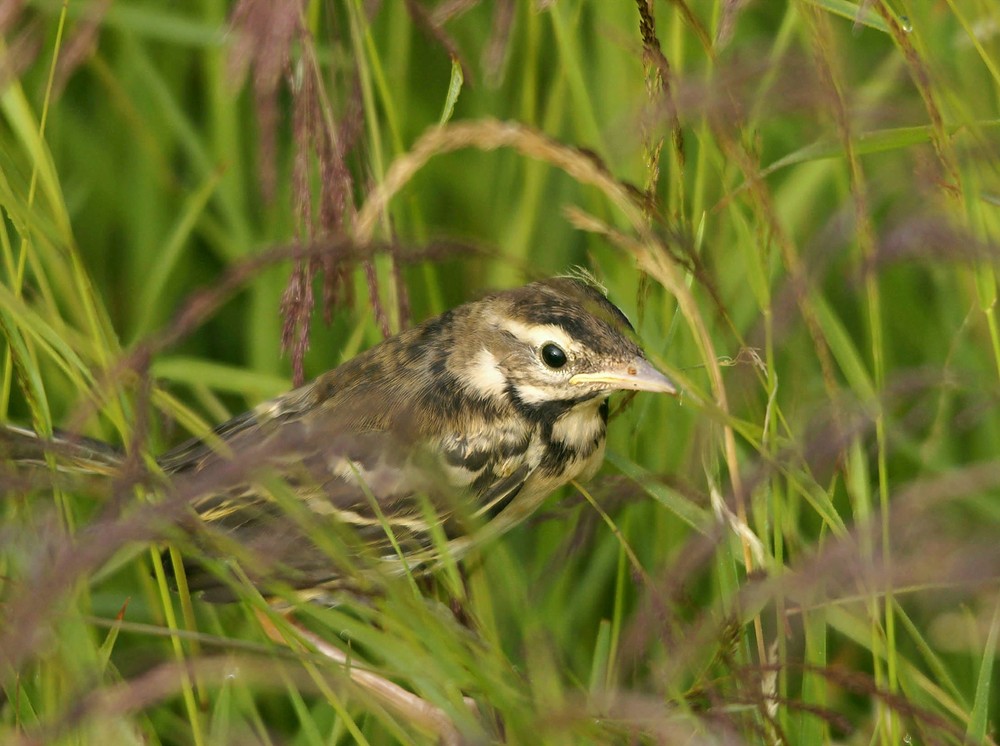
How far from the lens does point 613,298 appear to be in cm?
346

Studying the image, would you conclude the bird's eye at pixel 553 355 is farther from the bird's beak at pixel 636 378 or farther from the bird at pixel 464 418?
the bird's beak at pixel 636 378

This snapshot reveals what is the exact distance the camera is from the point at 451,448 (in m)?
3.54

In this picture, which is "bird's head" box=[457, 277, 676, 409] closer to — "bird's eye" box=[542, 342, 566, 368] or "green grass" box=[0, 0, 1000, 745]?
"bird's eye" box=[542, 342, 566, 368]

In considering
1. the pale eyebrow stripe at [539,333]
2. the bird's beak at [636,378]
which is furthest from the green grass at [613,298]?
the pale eyebrow stripe at [539,333]

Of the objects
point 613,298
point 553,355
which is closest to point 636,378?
point 553,355

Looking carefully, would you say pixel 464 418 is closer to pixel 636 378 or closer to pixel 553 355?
pixel 553 355

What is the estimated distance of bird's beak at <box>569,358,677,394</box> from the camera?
294 centimetres

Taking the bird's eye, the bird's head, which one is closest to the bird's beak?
the bird's head

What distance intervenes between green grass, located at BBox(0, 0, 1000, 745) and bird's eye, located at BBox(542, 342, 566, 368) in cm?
24

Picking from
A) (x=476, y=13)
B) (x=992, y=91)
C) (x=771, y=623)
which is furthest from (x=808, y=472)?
(x=476, y=13)

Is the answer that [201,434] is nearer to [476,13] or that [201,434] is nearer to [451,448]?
[451,448]

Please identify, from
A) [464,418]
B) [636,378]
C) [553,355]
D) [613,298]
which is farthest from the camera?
[464,418]

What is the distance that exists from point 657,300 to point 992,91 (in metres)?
1.08

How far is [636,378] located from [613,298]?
1.57 feet
